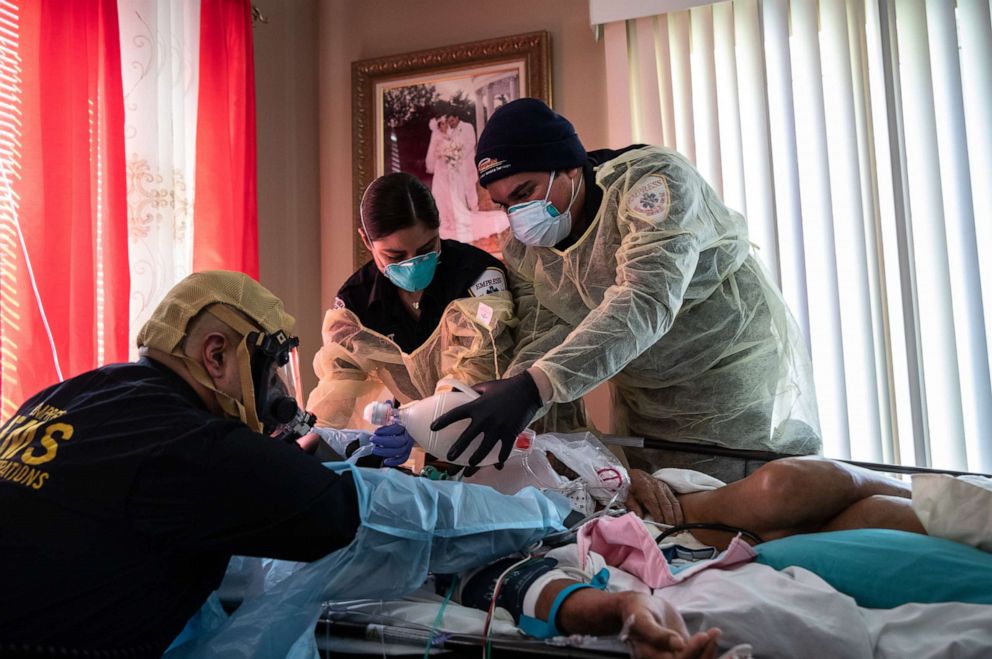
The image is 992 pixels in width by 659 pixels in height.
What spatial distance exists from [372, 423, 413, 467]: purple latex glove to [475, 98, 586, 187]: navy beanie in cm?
72

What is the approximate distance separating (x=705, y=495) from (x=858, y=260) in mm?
1530

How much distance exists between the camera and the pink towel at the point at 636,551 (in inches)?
55.2

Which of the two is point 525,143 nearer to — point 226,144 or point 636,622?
point 636,622

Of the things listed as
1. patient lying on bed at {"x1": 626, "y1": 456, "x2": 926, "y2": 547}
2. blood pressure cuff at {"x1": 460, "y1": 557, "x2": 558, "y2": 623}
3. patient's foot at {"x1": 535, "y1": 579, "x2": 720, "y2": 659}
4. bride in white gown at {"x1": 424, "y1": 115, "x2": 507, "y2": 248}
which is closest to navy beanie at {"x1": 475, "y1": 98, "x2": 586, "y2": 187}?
patient lying on bed at {"x1": 626, "y1": 456, "x2": 926, "y2": 547}

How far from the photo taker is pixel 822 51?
306cm

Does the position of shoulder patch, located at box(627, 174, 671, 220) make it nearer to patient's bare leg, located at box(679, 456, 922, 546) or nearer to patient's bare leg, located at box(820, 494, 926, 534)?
patient's bare leg, located at box(679, 456, 922, 546)

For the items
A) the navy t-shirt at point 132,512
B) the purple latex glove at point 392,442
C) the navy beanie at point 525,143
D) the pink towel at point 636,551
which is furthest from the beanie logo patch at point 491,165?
the navy t-shirt at point 132,512

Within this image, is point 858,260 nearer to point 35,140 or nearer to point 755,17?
point 755,17

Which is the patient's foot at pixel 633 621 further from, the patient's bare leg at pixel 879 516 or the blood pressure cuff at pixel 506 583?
the patient's bare leg at pixel 879 516

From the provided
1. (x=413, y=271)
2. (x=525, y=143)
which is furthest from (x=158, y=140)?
(x=525, y=143)

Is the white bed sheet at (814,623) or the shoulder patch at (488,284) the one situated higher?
the shoulder patch at (488,284)

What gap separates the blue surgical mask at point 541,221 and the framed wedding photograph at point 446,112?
1.20 m

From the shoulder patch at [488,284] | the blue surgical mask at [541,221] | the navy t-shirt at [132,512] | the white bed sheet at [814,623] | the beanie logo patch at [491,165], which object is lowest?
the white bed sheet at [814,623]

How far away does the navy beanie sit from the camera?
2.07 metres
